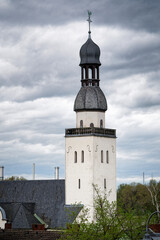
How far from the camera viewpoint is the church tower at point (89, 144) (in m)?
75.5

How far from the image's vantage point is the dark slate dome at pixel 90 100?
77.9 metres

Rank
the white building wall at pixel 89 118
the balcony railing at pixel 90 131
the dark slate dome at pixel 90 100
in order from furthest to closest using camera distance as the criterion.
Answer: the dark slate dome at pixel 90 100 → the white building wall at pixel 89 118 → the balcony railing at pixel 90 131

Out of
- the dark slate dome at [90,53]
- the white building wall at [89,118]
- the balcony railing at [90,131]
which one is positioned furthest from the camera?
the dark slate dome at [90,53]

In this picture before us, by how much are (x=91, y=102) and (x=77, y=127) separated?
3295 millimetres

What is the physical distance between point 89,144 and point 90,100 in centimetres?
551

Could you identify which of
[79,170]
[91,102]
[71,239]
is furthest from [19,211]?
[71,239]

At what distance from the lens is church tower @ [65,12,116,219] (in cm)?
7550

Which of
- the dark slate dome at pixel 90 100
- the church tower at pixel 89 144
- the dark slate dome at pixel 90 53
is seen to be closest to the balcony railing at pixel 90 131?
the church tower at pixel 89 144

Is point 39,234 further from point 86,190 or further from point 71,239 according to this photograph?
point 86,190

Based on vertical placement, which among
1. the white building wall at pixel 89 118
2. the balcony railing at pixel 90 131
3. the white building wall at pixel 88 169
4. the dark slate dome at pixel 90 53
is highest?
the dark slate dome at pixel 90 53

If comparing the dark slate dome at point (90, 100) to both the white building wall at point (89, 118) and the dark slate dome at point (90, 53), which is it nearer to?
the white building wall at point (89, 118)

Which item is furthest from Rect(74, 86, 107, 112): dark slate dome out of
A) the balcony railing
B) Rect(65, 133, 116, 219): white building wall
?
Rect(65, 133, 116, 219): white building wall

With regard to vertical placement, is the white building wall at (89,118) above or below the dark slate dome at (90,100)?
below

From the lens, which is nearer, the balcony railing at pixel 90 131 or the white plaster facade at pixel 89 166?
the white plaster facade at pixel 89 166
